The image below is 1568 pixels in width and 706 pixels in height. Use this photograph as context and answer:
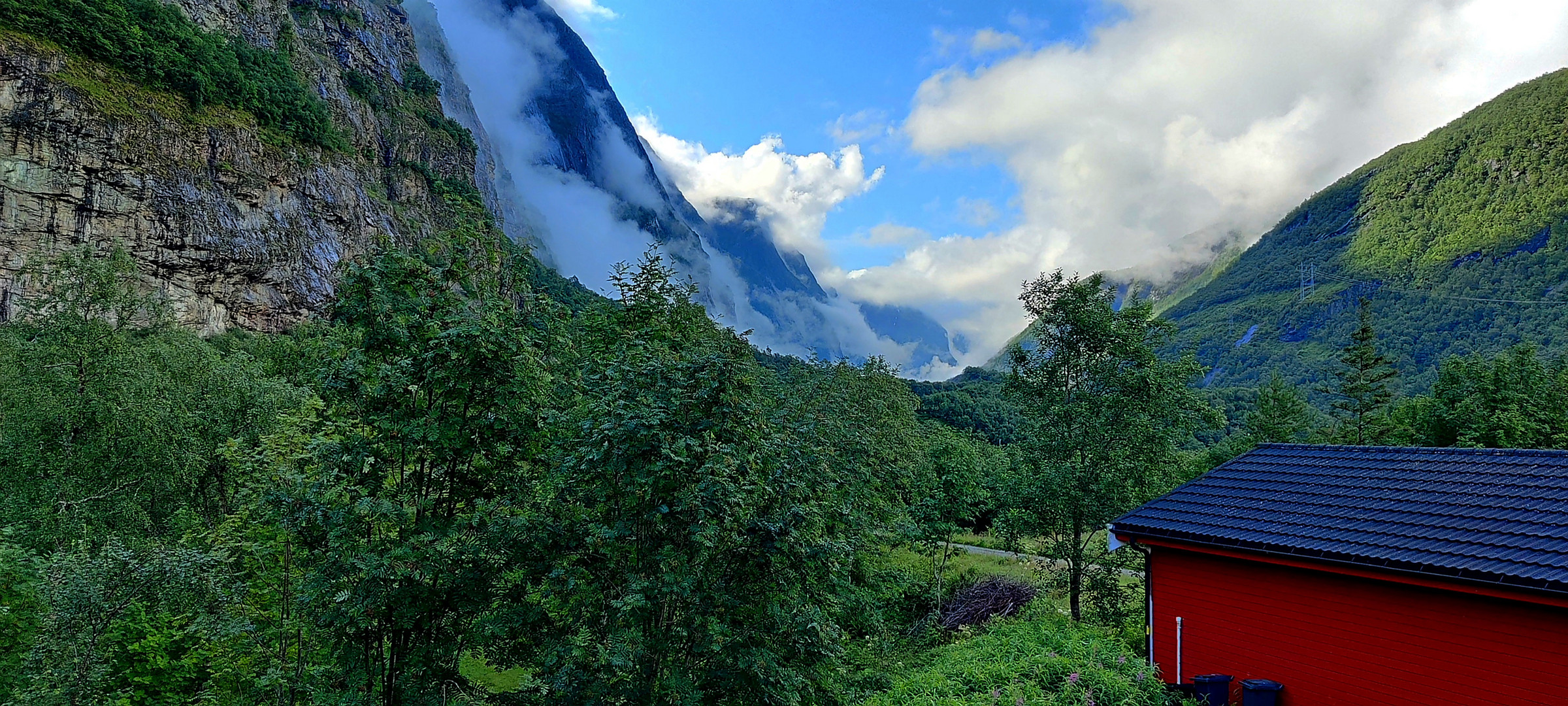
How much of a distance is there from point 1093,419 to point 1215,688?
649 centimetres

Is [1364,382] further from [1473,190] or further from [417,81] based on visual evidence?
[1473,190]

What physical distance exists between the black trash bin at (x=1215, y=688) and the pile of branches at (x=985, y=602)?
436 inches

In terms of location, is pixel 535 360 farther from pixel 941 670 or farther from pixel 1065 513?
pixel 1065 513

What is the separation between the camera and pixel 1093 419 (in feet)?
49.0

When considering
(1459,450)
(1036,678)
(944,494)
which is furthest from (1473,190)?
(1036,678)

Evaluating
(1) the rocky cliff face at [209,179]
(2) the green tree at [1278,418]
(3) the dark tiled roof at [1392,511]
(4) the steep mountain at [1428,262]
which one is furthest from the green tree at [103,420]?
(4) the steep mountain at [1428,262]

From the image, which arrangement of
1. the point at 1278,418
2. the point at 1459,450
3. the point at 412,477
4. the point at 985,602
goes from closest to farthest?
the point at 412,477, the point at 1459,450, the point at 985,602, the point at 1278,418

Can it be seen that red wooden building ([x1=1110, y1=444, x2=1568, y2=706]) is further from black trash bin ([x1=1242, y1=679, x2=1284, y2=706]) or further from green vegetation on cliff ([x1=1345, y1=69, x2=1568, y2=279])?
green vegetation on cliff ([x1=1345, y1=69, x2=1568, y2=279])

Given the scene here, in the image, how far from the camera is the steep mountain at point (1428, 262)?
4424 inches

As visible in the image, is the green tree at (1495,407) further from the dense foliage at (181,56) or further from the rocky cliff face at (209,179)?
the dense foliage at (181,56)

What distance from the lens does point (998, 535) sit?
620 inches

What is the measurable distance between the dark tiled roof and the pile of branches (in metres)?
10.9

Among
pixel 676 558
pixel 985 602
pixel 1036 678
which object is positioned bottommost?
pixel 985 602

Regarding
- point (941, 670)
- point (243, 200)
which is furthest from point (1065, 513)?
point (243, 200)
